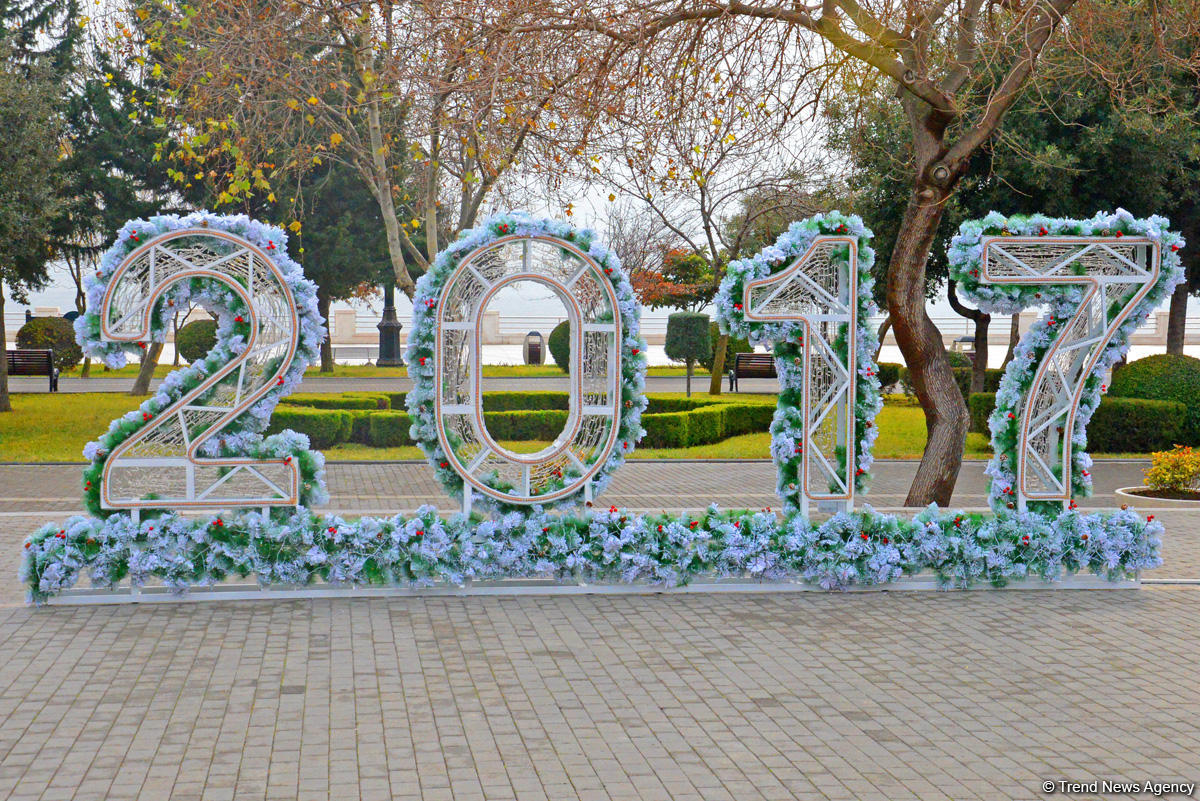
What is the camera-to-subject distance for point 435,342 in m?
7.45

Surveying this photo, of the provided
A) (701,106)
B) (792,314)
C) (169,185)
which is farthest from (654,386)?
(792,314)

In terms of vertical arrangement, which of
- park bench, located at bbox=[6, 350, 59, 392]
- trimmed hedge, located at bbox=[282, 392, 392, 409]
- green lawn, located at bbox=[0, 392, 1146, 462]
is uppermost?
park bench, located at bbox=[6, 350, 59, 392]

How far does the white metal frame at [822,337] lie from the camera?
764 cm

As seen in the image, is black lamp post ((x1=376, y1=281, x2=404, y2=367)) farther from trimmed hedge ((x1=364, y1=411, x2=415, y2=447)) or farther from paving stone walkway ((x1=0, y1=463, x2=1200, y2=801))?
paving stone walkway ((x1=0, y1=463, x2=1200, y2=801))

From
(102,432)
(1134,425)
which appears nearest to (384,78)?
(102,432)

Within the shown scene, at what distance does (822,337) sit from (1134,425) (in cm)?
1049

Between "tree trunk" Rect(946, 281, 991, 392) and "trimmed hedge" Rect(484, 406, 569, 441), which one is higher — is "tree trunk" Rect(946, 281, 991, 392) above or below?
above

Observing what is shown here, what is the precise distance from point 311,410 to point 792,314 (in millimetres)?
10183

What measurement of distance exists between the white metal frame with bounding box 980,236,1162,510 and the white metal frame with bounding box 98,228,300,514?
15.7ft

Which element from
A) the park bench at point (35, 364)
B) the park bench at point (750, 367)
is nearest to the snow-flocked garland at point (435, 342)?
the park bench at point (750, 367)

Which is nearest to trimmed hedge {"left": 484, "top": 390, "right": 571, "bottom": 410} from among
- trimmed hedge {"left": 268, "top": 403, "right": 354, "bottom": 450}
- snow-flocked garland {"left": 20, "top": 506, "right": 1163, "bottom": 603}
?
trimmed hedge {"left": 268, "top": 403, "right": 354, "bottom": 450}

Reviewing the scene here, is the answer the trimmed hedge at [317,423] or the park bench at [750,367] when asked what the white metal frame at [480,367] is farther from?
the park bench at [750,367]

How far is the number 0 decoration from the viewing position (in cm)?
717

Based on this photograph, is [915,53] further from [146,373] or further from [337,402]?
[146,373]
